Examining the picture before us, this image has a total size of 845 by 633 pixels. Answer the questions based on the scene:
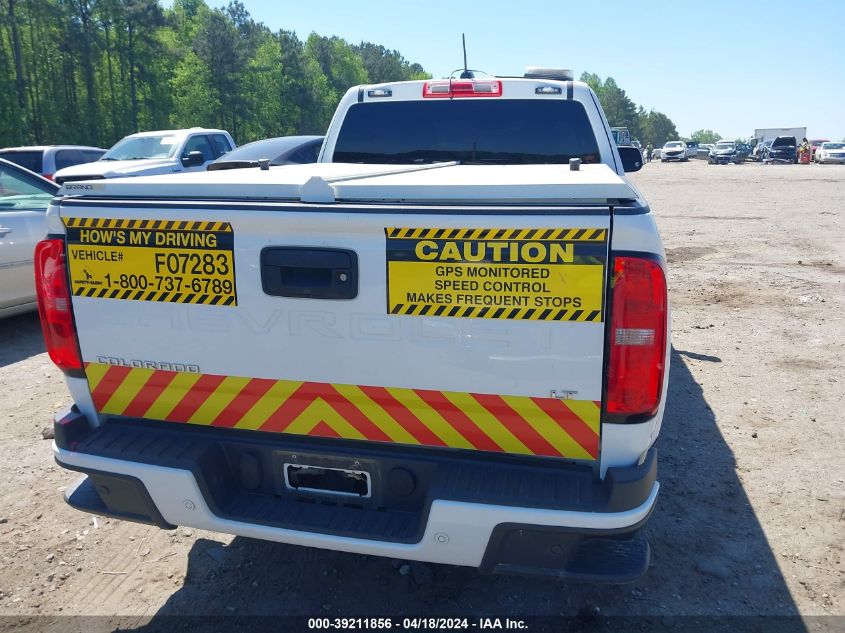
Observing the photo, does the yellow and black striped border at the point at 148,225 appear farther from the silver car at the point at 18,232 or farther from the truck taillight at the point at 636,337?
the silver car at the point at 18,232

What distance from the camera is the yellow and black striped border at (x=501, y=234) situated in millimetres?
2059

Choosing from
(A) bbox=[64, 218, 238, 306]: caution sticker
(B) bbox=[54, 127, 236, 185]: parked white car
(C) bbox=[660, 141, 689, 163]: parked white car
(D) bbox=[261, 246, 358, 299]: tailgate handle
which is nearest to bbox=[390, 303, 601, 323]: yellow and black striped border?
(D) bbox=[261, 246, 358, 299]: tailgate handle

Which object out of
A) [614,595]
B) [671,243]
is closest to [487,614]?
[614,595]

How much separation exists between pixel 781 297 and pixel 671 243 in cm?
414

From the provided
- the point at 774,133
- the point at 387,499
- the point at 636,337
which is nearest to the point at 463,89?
the point at 636,337

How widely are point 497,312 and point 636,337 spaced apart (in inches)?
17.4

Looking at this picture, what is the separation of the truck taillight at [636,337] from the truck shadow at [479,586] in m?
1.18

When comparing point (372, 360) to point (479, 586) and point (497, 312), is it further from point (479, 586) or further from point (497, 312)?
point (479, 586)

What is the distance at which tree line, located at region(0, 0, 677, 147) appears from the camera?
3809cm

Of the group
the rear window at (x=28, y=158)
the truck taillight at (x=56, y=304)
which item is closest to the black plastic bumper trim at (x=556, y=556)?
the truck taillight at (x=56, y=304)

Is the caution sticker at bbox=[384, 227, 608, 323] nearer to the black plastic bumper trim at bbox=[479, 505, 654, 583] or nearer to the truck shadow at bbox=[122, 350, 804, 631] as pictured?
the black plastic bumper trim at bbox=[479, 505, 654, 583]

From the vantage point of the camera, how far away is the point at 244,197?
2.41 metres

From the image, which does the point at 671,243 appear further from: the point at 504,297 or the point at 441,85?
the point at 504,297

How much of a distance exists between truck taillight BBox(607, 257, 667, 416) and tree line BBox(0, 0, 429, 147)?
3771 cm
